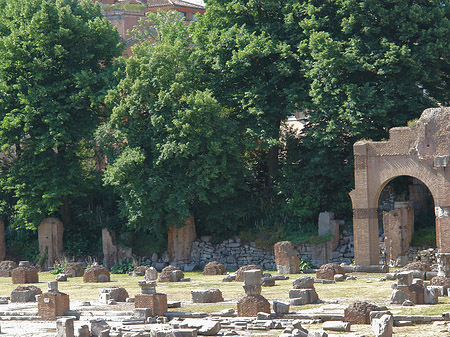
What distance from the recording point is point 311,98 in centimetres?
3747

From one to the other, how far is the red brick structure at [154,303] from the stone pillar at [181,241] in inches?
693

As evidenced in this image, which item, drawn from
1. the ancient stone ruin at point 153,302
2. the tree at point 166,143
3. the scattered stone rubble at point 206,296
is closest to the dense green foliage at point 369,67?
the tree at point 166,143

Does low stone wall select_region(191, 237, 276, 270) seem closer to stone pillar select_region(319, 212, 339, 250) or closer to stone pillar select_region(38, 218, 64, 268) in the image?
stone pillar select_region(319, 212, 339, 250)

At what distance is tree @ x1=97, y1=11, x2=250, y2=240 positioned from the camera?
3688 cm

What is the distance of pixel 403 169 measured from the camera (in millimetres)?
33094

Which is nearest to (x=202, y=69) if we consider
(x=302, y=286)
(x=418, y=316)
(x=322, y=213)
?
(x=322, y=213)

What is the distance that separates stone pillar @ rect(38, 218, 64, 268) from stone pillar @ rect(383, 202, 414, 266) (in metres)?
15.1

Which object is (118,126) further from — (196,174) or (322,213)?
(322,213)

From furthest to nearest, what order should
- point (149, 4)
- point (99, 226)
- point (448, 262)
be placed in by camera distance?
point (149, 4) → point (99, 226) → point (448, 262)

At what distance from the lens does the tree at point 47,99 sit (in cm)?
3947

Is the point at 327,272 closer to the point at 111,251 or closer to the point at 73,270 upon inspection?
the point at 73,270

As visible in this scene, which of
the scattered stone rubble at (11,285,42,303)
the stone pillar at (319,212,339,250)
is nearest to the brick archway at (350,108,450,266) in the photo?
the stone pillar at (319,212,339,250)

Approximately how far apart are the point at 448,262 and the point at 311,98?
9.99 m

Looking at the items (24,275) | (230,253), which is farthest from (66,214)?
(24,275)
